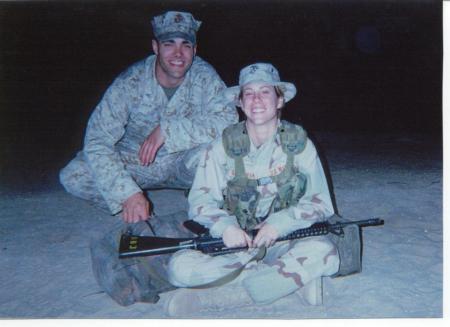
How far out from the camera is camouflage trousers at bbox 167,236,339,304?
6.82ft

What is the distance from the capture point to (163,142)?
10.2 feet

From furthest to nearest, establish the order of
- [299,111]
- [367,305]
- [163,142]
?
[299,111], [163,142], [367,305]

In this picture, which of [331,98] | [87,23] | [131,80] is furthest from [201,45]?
[131,80]

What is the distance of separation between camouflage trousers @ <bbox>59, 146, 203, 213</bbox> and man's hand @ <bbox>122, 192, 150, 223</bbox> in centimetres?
54

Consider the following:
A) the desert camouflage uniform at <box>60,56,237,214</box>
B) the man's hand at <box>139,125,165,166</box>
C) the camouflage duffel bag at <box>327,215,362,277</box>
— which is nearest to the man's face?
the desert camouflage uniform at <box>60,56,237,214</box>

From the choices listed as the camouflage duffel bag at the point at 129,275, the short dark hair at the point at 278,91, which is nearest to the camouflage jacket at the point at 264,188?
the short dark hair at the point at 278,91

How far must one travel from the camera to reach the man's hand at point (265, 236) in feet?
7.02

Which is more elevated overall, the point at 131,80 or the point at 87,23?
the point at 87,23

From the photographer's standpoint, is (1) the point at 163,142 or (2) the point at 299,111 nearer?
(1) the point at 163,142

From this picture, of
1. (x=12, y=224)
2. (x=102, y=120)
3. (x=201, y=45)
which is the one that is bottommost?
(x=12, y=224)

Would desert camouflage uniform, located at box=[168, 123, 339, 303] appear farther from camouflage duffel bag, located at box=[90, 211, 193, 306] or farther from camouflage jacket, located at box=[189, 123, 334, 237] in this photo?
camouflage duffel bag, located at box=[90, 211, 193, 306]

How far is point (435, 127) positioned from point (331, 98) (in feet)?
12.1

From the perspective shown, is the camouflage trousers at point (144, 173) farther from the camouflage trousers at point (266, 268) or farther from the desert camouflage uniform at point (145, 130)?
the camouflage trousers at point (266, 268)

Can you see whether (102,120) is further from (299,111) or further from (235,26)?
(235,26)
